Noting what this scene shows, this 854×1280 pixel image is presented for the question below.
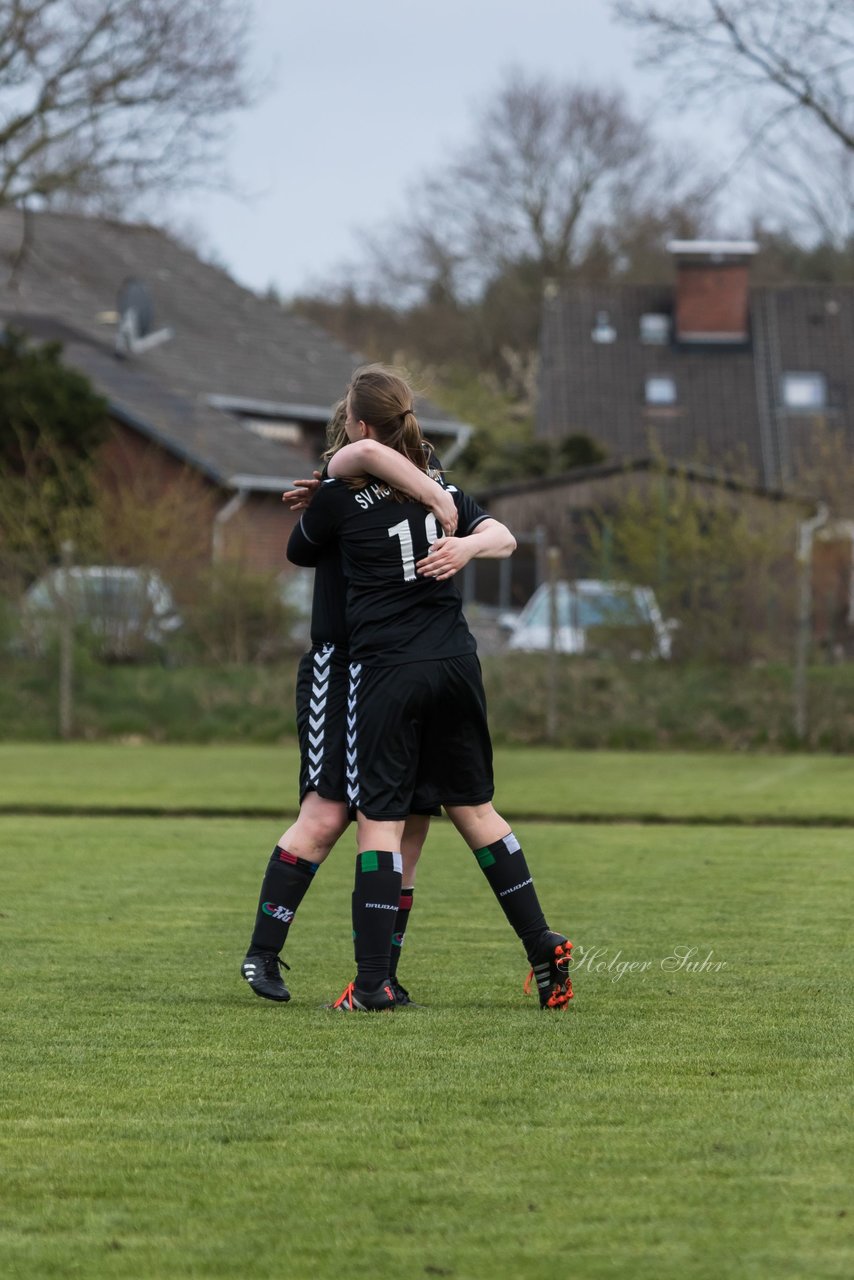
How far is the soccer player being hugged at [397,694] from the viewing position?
18.8ft

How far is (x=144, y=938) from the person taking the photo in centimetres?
730

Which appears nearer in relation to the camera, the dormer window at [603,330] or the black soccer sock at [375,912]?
the black soccer sock at [375,912]

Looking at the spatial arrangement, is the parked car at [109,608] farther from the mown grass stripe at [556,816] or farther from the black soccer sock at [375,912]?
the black soccer sock at [375,912]

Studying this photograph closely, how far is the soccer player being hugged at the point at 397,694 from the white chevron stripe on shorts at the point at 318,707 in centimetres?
11

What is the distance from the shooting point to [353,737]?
19.1ft

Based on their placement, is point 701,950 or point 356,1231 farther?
point 701,950

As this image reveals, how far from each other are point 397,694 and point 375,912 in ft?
2.20

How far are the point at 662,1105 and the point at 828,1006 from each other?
147cm

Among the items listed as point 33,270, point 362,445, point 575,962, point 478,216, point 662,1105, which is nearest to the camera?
point 662,1105

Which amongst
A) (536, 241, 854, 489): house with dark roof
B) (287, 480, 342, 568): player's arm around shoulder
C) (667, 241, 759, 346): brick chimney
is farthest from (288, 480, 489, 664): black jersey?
(667, 241, 759, 346): brick chimney

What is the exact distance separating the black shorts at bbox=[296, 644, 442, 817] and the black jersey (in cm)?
14

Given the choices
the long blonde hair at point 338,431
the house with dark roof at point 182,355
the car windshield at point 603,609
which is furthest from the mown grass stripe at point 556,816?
the house with dark roof at point 182,355

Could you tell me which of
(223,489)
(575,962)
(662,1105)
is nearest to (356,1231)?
(662,1105)

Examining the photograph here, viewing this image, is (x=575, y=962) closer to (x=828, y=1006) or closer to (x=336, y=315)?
(x=828, y=1006)
